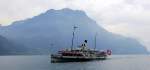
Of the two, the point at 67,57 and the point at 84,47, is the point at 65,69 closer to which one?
the point at 67,57

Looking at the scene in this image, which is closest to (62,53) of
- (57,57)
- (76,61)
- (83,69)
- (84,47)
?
(57,57)

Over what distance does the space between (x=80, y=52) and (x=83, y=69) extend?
175 feet

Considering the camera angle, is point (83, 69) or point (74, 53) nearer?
point (83, 69)

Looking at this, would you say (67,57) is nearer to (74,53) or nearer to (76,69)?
(74,53)

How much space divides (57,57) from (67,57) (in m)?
5.11

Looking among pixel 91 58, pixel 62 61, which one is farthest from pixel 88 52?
pixel 62 61

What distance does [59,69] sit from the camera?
11962 centimetres

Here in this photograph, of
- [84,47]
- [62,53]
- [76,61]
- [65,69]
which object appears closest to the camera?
[65,69]

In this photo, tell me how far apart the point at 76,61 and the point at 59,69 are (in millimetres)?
55612

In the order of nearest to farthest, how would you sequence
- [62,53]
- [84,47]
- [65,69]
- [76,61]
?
→ [65,69]
[62,53]
[76,61]
[84,47]

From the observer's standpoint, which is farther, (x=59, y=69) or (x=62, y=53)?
(x=62, y=53)

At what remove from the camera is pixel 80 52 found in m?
176

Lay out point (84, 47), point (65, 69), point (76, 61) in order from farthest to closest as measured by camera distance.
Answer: point (84, 47)
point (76, 61)
point (65, 69)

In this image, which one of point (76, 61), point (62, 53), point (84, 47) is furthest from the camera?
point (84, 47)
